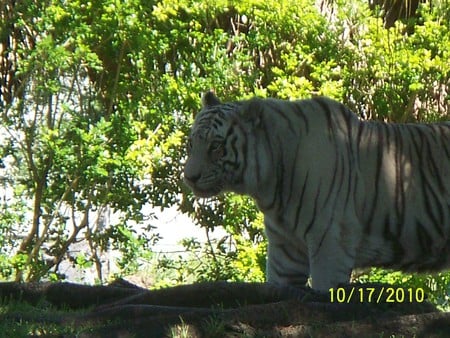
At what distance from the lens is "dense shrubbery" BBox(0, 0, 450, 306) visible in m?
9.52

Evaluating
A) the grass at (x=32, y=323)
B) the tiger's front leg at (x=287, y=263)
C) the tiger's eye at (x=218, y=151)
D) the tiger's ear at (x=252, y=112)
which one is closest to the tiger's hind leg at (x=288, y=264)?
the tiger's front leg at (x=287, y=263)

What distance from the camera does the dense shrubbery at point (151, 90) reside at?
375 inches

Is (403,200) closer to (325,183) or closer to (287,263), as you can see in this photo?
(325,183)

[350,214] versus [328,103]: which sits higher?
[328,103]

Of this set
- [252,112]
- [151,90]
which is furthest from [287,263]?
[151,90]

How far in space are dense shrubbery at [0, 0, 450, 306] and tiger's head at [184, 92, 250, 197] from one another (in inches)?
134

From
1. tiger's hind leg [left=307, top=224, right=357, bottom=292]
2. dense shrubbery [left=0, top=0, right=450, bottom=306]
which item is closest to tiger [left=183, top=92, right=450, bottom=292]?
tiger's hind leg [left=307, top=224, right=357, bottom=292]

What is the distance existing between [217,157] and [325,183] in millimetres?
687

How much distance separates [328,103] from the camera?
20.3 feet

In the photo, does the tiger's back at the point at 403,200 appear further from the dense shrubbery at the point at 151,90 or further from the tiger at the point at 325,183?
the dense shrubbery at the point at 151,90

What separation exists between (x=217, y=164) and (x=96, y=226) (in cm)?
463

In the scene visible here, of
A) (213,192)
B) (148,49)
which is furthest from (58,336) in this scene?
(148,49)

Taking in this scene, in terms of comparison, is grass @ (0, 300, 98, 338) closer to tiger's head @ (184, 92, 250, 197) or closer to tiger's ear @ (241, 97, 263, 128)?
tiger's head @ (184, 92, 250, 197)

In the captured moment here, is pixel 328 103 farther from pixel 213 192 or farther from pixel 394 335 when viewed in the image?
pixel 394 335
